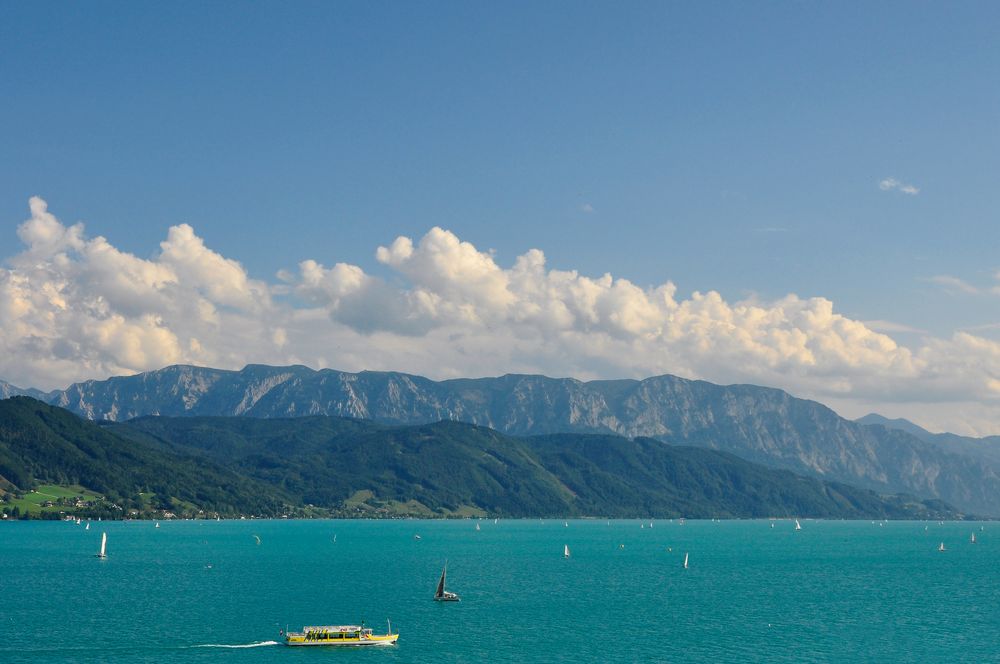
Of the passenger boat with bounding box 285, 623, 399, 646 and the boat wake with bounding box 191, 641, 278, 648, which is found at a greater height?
the passenger boat with bounding box 285, 623, 399, 646

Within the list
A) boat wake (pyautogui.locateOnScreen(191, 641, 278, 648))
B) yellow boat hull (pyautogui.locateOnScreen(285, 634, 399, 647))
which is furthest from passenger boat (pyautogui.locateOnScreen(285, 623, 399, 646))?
boat wake (pyautogui.locateOnScreen(191, 641, 278, 648))

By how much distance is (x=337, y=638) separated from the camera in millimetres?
141625

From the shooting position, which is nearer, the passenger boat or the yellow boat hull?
the yellow boat hull

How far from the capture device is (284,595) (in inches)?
7835

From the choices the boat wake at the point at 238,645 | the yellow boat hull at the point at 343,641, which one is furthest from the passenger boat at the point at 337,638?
the boat wake at the point at 238,645

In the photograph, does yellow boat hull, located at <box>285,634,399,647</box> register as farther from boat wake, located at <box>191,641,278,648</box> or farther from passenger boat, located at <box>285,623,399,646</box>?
boat wake, located at <box>191,641,278,648</box>

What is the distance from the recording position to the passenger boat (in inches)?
5497

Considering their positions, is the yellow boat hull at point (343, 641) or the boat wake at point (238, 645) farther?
the yellow boat hull at point (343, 641)

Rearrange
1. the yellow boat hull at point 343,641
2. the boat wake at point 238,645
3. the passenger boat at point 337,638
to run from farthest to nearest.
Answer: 1. the passenger boat at point 337,638
2. the yellow boat hull at point 343,641
3. the boat wake at point 238,645

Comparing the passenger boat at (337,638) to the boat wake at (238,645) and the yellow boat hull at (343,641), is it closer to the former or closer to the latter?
the yellow boat hull at (343,641)

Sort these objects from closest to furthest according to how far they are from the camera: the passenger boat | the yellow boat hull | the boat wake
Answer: the boat wake → the yellow boat hull → the passenger boat

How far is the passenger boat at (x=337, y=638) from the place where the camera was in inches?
5497

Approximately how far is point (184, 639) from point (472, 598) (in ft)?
222

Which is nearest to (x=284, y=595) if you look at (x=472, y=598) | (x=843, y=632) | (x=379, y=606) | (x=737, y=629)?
(x=379, y=606)
